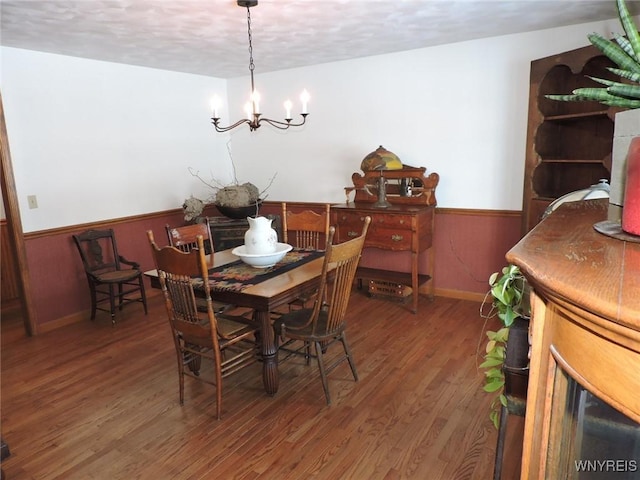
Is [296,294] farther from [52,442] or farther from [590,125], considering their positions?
[590,125]

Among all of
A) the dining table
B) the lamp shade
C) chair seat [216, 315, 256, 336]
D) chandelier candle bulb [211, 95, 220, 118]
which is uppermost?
chandelier candle bulb [211, 95, 220, 118]

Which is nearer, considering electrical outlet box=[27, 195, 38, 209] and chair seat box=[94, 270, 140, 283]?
electrical outlet box=[27, 195, 38, 209]

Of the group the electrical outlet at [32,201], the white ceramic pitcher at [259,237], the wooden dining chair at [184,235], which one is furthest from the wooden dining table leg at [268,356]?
the electrical outlet at [32,201]

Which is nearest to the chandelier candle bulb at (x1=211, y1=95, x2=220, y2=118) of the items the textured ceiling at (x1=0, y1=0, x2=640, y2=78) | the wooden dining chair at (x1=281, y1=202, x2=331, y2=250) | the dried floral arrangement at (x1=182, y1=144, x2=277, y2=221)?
the textured ceiling at (x1=0, y1=0, x2=640, y2=78)

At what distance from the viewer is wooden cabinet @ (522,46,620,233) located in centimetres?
304

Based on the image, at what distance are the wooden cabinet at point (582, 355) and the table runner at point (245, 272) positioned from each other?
1648 mm

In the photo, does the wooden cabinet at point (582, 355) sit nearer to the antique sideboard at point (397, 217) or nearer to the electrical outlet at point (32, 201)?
the antique sideboard at point (397, 217)

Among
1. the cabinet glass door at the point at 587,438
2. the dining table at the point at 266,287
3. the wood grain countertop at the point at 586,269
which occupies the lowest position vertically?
the dining table at the point at 266,287

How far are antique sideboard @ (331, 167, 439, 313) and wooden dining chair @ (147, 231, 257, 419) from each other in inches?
A: 64.1

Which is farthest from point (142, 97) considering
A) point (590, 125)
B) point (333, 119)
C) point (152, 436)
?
point (590, 125)

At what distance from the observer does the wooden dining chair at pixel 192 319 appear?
2.06 m

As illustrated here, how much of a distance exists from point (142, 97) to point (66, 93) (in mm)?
711

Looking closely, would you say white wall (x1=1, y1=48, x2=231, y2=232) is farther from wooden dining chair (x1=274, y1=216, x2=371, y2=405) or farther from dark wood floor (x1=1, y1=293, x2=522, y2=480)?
wooden dining chair (x1=274, y1=216, x2=371, y2=405)

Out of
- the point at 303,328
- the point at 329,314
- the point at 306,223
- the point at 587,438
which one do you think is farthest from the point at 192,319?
the point at 587,438
